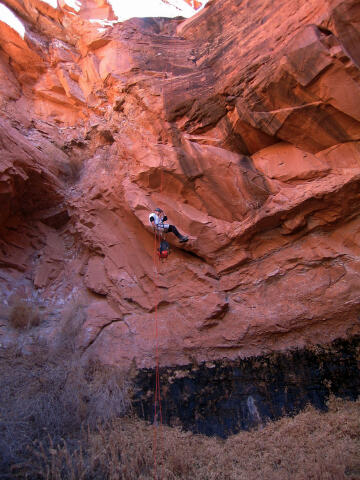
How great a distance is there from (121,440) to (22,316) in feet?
14.1

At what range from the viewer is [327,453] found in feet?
15.3

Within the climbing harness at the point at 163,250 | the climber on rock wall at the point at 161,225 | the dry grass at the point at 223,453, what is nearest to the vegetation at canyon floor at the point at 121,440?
the dry grass at the point at 223,453

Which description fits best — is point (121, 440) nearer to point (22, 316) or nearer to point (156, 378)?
point (156, 378)

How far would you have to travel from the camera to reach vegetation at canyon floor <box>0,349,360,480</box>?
4.46 metres

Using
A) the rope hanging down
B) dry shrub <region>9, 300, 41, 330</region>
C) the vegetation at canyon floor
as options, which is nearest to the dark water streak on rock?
the rope hanging down

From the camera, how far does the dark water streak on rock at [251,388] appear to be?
6062mm

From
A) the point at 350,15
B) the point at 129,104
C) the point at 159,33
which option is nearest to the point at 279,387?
the point at 350,15

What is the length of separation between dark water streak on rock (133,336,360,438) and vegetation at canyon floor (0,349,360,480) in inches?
9.3

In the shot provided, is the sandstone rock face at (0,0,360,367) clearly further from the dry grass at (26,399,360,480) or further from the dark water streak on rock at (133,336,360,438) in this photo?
the dry grass at (26,399,360,480)

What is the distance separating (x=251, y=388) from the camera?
6.41 m

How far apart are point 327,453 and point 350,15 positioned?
786 cm

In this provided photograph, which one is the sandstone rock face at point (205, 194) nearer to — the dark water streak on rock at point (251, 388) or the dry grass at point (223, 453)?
the dark water streak on rock at point (251, 388)

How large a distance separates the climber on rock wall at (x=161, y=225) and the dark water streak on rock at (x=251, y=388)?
3.04 m

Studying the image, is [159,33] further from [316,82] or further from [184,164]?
[316,82]
